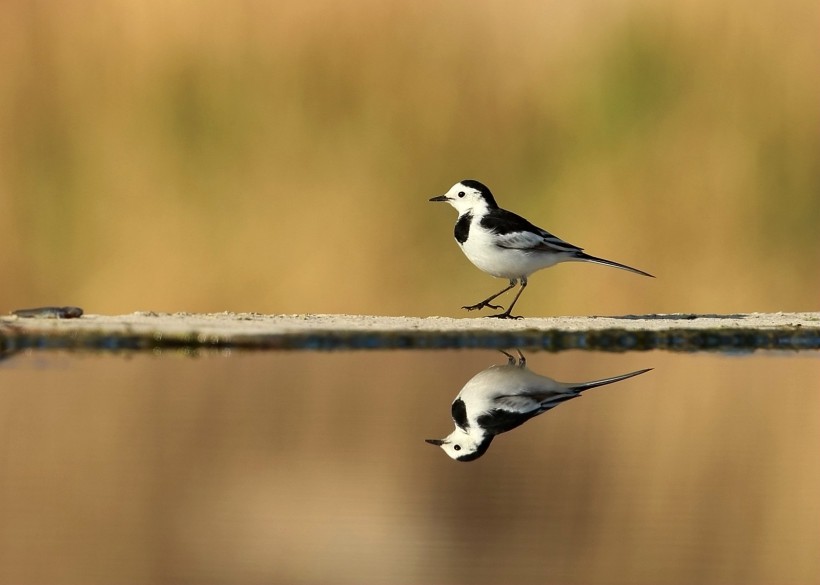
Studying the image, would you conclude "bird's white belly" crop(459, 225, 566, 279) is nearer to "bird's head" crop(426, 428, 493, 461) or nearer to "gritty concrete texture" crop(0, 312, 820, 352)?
"gritty concrete texture" crop(0, 312, 820, 352)

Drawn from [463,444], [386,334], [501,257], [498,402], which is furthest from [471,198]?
[463,444]

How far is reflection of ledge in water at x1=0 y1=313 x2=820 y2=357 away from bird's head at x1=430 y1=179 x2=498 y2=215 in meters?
1.18

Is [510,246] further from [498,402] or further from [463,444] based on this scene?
[463,444]

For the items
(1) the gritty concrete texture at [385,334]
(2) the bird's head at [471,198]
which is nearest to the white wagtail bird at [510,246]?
(2) the bird's head at [471,198]

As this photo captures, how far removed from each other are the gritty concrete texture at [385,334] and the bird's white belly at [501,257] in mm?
423

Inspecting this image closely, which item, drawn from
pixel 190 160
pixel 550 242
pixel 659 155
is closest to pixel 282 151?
pixel 190 160

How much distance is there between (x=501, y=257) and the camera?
1276 centimetres

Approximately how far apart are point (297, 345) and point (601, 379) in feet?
7.39

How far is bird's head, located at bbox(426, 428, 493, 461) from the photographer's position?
7.54 m

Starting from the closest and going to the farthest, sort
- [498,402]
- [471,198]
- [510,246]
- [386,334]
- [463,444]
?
1. [463,444]
2. [498,402]
3. [386,334]
4. [510,246]
5. [471,198]

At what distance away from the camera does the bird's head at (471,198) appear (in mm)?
13422

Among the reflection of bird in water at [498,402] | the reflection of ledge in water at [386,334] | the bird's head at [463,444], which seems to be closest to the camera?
the bird's head at [463,444]

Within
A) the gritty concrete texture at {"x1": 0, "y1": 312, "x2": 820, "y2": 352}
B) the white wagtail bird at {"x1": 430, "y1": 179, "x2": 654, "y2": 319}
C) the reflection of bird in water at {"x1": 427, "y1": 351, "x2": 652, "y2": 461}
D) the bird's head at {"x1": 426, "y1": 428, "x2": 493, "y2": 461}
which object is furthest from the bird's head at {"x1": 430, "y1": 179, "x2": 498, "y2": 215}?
the bird's head at {"x1": 426, "y1": 428, "x2": 493, "y2": 461}

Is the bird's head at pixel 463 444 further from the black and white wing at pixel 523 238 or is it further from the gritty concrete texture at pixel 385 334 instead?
the black and white wing at pixel 523 238
